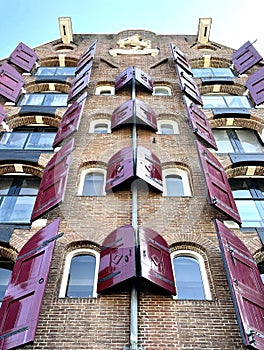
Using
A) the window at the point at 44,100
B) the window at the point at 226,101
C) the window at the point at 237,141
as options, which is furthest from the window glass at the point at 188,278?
the window at the point at 44,100

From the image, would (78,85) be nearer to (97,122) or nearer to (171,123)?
(97,122)

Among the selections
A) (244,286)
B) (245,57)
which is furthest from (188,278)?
(245,57)

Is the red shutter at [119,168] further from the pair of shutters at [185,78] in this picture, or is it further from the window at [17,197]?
the pair of shutters at [185,78]

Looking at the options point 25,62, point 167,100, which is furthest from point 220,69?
point 25,62

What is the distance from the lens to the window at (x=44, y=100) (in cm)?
1764

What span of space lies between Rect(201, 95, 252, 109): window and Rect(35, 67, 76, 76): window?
23.4ft

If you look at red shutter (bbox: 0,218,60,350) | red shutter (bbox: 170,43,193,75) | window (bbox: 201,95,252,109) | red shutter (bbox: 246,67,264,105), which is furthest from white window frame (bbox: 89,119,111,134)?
red shutter (bbox: 0,218,60,350)

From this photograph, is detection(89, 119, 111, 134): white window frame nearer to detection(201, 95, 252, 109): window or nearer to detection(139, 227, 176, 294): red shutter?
detection(201, 95, 252, 109): window

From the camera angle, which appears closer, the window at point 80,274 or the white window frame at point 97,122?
the window at point 80,274

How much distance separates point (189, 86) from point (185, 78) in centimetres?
80

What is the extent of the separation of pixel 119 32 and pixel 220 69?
8053 mm

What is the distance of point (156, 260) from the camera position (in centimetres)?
894

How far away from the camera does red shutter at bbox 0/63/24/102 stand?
17156 mm

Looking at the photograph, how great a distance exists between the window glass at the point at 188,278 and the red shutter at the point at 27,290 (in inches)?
113
